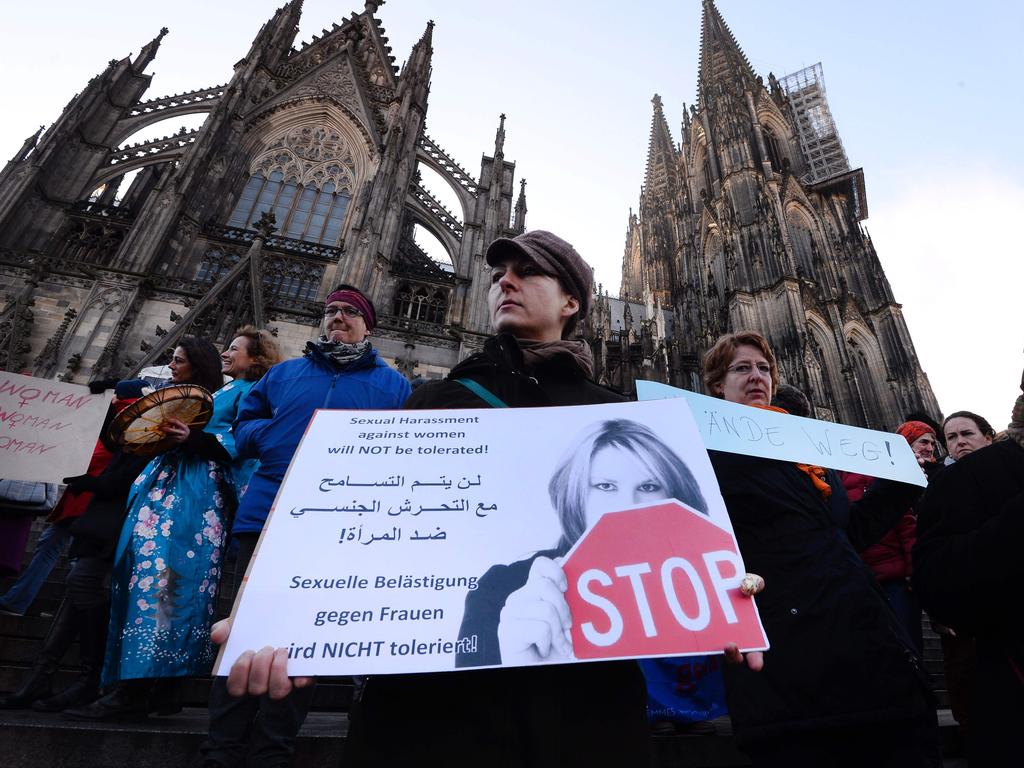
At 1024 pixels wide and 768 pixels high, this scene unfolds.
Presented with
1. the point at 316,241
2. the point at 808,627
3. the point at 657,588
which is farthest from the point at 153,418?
the point at 316,241

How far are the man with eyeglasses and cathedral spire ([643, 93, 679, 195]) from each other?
156ft

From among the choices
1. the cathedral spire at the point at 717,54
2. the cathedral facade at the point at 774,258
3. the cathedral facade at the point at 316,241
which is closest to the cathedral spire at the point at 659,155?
the cathedral facade at the point at 774,258

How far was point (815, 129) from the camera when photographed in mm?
35906

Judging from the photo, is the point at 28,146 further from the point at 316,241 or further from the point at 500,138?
the point at 500,138

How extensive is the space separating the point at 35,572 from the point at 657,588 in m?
4.51

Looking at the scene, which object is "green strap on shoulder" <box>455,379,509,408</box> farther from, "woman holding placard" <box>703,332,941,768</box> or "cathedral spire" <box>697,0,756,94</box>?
"cathedral spire" <box>697,0,756,94</box>

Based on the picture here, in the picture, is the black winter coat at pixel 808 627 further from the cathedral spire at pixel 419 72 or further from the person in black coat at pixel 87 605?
the cathedral spire at pixel 419 72

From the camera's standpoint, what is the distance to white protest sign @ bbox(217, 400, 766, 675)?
97cm

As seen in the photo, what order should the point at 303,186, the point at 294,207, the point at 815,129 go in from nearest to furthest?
the point at 294,207 < the point at 303,186 < the point at 815,129

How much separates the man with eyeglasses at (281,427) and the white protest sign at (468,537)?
1.04 metres

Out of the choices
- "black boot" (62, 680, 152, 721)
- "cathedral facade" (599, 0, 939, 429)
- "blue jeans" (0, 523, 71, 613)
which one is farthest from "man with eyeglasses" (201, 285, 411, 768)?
"cathedral facade" (599, 0, 939, 429)

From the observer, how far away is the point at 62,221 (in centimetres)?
1366

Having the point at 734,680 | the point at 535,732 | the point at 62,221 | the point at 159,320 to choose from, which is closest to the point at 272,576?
the point at 535,732

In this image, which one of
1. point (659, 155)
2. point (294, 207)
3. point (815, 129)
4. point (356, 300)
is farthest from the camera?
point (659, 155)
